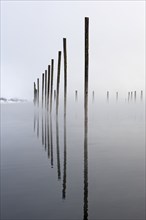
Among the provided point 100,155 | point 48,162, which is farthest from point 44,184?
point 100,155

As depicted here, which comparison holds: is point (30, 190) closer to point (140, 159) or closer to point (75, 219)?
point (75, 219)

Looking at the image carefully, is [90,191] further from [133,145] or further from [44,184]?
[133,145]

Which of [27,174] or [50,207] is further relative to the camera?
[27,174]

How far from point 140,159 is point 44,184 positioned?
15.9 ft

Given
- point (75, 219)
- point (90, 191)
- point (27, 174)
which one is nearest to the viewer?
point (75, 219)

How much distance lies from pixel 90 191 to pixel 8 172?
317 cm

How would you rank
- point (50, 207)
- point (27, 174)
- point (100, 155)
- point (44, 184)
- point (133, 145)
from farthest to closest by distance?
point (133, 145)
point (100, 155)
point (27, 174)
point (44, 184)
point (50, 207)

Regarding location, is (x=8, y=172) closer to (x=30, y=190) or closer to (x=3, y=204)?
(x=30, y=190)

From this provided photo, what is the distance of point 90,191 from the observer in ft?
25.1

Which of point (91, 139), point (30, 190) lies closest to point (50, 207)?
point (30, 190)

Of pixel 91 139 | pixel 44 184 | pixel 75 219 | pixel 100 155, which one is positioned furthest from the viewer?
pixel 91 139

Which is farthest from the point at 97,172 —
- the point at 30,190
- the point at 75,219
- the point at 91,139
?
the point at 91,139

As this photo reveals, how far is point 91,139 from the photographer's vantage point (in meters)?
17.4

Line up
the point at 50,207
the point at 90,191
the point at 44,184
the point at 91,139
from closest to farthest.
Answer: the point at 50,207
the point at 90,191
the point at 44,184
the point at 91,139
